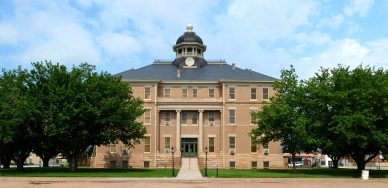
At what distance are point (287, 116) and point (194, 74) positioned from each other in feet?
91.7

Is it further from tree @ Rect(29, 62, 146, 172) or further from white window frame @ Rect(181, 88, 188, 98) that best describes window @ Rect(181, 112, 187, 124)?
tree @ Rect(29, 62, 146, 172)

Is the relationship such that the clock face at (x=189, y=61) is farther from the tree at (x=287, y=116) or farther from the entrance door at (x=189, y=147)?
the tree at (x=287, y=116)

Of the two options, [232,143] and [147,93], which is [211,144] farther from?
[147,93]

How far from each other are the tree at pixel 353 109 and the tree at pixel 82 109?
19.5m

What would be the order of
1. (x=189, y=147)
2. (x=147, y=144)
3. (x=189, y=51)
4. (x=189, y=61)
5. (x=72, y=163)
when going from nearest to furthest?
(x=72, y=163)
(x=147, y=144)
(x=189, y=147)
(x=189, y=61)
(x=189, y=51)

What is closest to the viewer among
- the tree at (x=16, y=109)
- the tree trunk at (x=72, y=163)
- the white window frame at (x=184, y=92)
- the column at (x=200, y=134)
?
the tree at (x=16, y=109)

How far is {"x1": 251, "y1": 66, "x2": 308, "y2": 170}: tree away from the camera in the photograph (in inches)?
2001

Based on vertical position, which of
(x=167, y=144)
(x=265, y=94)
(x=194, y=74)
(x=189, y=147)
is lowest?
(x=189, y=147)

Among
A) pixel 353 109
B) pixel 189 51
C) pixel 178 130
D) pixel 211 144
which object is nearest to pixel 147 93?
pixel 178 130

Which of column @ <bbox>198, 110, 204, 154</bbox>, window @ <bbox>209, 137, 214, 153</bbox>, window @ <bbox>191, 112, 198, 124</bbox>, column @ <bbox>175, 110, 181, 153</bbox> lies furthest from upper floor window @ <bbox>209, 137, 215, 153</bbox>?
column @ <bbox>175, 110, 181, 153</bbox>

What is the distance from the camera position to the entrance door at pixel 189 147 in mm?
72938

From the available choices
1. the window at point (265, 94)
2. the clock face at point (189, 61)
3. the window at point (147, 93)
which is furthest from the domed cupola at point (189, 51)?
the window at point (265, 94)

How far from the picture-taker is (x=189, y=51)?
273 feet

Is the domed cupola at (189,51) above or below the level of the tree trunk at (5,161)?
above
